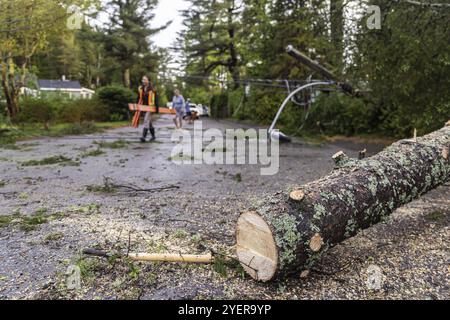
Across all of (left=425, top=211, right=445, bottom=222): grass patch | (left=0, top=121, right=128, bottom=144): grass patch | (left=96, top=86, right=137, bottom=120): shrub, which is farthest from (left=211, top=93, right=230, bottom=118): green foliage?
(left=425, top=211, right=445, bottom=222): grass patch

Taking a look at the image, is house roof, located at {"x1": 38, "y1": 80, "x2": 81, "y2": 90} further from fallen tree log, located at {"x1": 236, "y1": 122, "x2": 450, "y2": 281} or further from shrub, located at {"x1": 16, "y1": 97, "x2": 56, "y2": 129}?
fallen tree log, located at {"x1": 236, "y1": 122, "x2": 450, "y2": 281}

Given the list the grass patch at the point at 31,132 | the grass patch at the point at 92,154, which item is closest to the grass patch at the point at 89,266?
the grass patch at the point at 92,154

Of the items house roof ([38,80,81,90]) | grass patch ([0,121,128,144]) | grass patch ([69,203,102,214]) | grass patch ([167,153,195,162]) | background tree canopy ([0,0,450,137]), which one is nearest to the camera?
grass patch ([69,203,102,214])

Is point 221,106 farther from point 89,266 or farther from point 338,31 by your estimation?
point 89,266

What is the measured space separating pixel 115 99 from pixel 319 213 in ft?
57.2

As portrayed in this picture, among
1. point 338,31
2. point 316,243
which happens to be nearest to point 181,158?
point 338,31

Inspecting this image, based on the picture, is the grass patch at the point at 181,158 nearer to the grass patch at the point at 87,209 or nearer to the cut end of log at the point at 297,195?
the grass patch at the point at 87,209

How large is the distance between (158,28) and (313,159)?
23892 mm

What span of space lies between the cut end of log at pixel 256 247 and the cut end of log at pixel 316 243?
0.22m

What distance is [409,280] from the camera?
220cm

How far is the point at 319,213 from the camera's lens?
2133 millimetres

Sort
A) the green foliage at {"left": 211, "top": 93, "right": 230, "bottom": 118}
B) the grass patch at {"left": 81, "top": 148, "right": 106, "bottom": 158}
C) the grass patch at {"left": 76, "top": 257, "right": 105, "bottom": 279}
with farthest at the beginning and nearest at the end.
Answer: the green foliage at {"left": 211, "top": 93, "right": 230, "bottom": 118} < the grass patch at {"left": 81, "top": 148, "right": 106, "bottom": 158} < the grass patch at {"left": 76, "top": 257, "right": 105, "bottom": 279}

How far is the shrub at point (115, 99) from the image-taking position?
58.7 ft

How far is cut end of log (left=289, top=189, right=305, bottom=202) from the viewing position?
2090 mm
